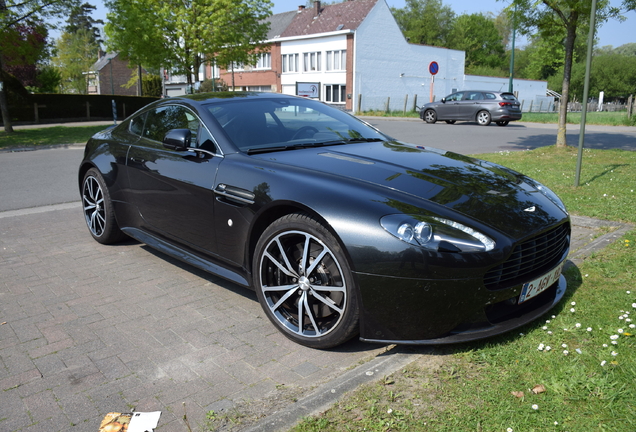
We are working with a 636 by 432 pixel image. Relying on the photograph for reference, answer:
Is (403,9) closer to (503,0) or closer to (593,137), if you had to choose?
(593,137)

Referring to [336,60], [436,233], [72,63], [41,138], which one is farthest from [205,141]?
[72,63]

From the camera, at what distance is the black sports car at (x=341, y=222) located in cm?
275

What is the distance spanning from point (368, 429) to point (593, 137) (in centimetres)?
1837

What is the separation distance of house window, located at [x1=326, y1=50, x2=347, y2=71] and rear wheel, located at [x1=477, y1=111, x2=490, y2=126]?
22967 millimetres

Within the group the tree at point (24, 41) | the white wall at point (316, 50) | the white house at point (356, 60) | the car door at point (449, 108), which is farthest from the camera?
the white wall at point (316, 50)

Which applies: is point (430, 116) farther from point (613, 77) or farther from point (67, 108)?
point (613, 77)

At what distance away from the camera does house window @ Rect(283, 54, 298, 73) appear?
4897 cm

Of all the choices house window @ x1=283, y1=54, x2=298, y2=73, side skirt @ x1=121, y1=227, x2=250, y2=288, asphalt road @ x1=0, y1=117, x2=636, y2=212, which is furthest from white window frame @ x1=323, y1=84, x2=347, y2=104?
side skirt @ x1=121, y1=227, x2=250, y2=288

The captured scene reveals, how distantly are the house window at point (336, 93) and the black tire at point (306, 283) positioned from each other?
4387 centimetres

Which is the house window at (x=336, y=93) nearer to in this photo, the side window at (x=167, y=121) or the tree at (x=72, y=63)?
the tree at (x=72, y=63)

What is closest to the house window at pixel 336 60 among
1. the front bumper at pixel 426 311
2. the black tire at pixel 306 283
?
the black tire at pixel 306 283

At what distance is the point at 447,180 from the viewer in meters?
3.38

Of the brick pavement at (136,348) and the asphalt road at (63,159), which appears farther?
the asphalt road at (63,159)

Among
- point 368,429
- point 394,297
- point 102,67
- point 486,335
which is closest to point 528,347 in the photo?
point 486,335
